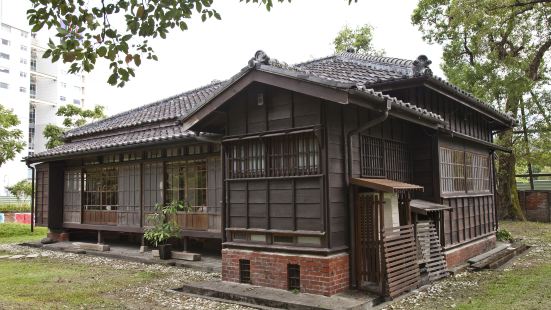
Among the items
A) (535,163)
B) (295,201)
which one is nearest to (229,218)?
(295,201)

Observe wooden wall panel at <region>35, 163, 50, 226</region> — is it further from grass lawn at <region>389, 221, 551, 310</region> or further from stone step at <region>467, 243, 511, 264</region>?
stone step at <region>467, 243, 511, 264</region>

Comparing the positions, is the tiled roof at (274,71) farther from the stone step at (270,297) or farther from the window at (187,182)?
the stone step at (270,297)

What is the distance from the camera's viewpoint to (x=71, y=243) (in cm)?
1644

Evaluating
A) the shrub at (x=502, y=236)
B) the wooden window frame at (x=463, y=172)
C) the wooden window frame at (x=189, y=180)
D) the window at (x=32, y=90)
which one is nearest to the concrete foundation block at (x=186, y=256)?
the wooden window frame at (x=189, y=180)

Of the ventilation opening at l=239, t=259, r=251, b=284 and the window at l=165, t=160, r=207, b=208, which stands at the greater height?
the window at l=165, t=160, r=207, b=208

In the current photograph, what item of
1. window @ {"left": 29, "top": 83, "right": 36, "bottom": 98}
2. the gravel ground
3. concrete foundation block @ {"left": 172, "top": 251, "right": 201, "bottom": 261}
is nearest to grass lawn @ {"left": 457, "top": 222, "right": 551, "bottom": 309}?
the gravel ground

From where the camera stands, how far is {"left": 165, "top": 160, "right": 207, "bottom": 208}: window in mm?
12516

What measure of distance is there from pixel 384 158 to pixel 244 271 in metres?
3.64

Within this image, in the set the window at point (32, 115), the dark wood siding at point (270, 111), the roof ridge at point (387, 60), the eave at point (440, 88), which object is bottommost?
the dark wood siding at point (270, 111)

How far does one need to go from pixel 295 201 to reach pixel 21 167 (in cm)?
4645

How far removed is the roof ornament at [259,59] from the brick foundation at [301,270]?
3.44 m

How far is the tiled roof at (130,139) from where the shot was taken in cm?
1212

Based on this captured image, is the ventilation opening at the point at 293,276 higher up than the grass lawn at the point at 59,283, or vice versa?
the ventilation opening at the point at 293,276

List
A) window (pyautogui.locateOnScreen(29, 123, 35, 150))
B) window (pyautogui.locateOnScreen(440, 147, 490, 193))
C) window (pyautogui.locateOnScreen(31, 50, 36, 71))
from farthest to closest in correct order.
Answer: window (pyautogui.locateOnScreen(31, 50, 36, 71))
window (pyautogui.locateOnScreen(29, 123, 35, 150))
window (pyautogui.locateOnScreen(440, 147, 490, 193))
